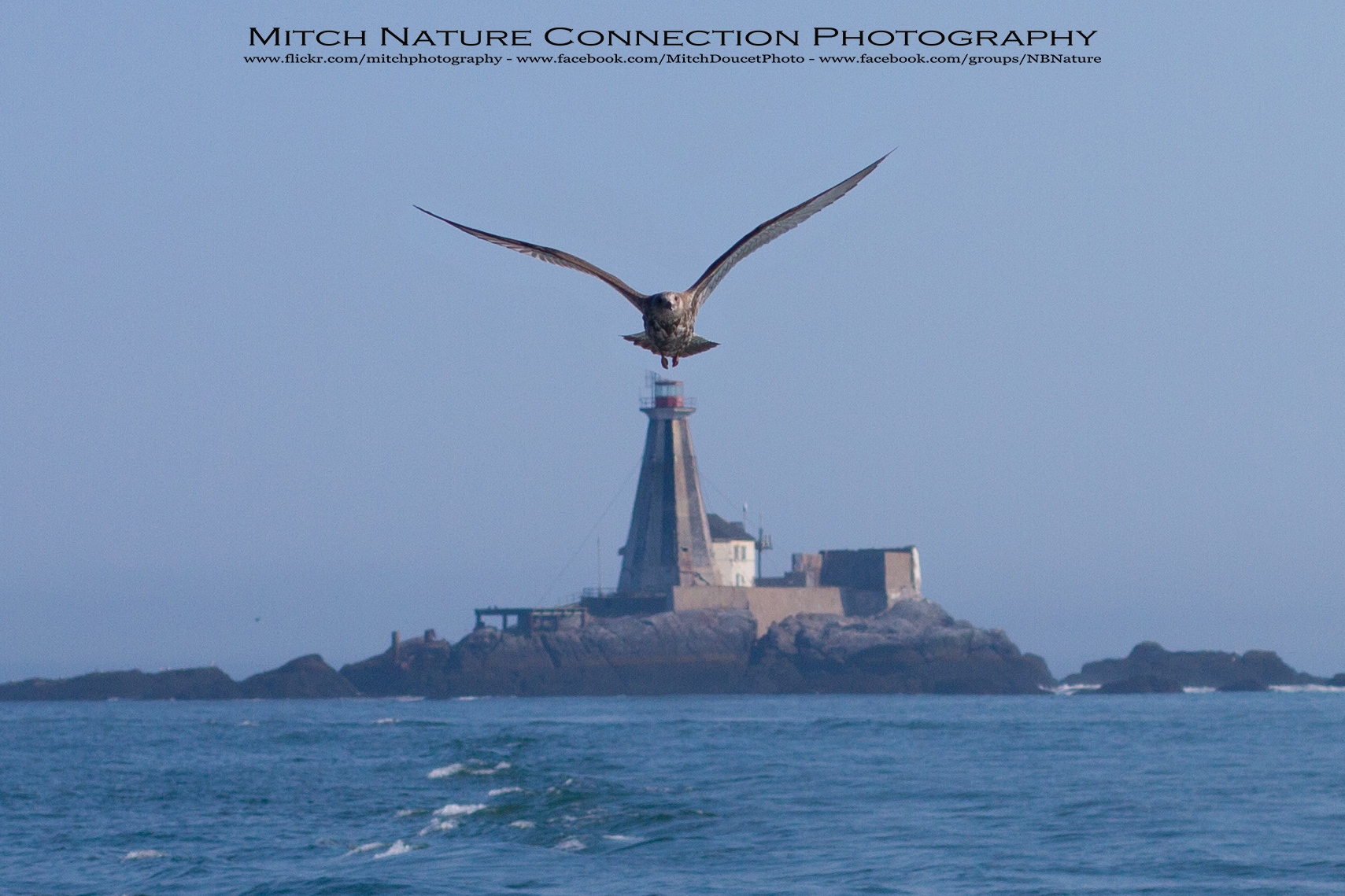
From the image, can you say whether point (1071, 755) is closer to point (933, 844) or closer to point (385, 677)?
point (933, 844)

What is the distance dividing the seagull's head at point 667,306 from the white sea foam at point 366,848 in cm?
3361

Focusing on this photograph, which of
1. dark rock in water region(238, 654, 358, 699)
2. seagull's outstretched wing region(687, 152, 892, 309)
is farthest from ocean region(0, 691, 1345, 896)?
dark rock in water region(238, 654, 358, 699)

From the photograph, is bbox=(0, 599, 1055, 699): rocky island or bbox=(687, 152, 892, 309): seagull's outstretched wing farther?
bbox=(0, 599, 1055, 699): rocky island

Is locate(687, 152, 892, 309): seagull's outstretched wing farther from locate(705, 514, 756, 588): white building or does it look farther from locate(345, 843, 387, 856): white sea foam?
locate(705, 514, 756, 588): white building

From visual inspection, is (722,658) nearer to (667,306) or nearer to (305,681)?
(305,681)

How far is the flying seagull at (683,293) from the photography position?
711 centimetres

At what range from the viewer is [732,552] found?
116m

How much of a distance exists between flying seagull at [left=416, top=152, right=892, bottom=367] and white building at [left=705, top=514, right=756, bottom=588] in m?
105

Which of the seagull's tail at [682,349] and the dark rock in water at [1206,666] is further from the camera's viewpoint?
the dark rock in water at [1206,666]

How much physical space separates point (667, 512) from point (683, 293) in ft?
336

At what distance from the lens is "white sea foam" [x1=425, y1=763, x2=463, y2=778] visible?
5750 cm

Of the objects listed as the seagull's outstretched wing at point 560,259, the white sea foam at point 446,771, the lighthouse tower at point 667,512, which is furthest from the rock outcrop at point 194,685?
Answer: the seagull's outstretched wing at point 560,259

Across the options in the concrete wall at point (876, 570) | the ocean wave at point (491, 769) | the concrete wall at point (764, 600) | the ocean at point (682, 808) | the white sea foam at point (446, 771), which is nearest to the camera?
the ocean at point (682, 808)

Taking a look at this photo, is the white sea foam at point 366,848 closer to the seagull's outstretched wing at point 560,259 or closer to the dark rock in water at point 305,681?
the seagull's outstretched wing at point 560,259
